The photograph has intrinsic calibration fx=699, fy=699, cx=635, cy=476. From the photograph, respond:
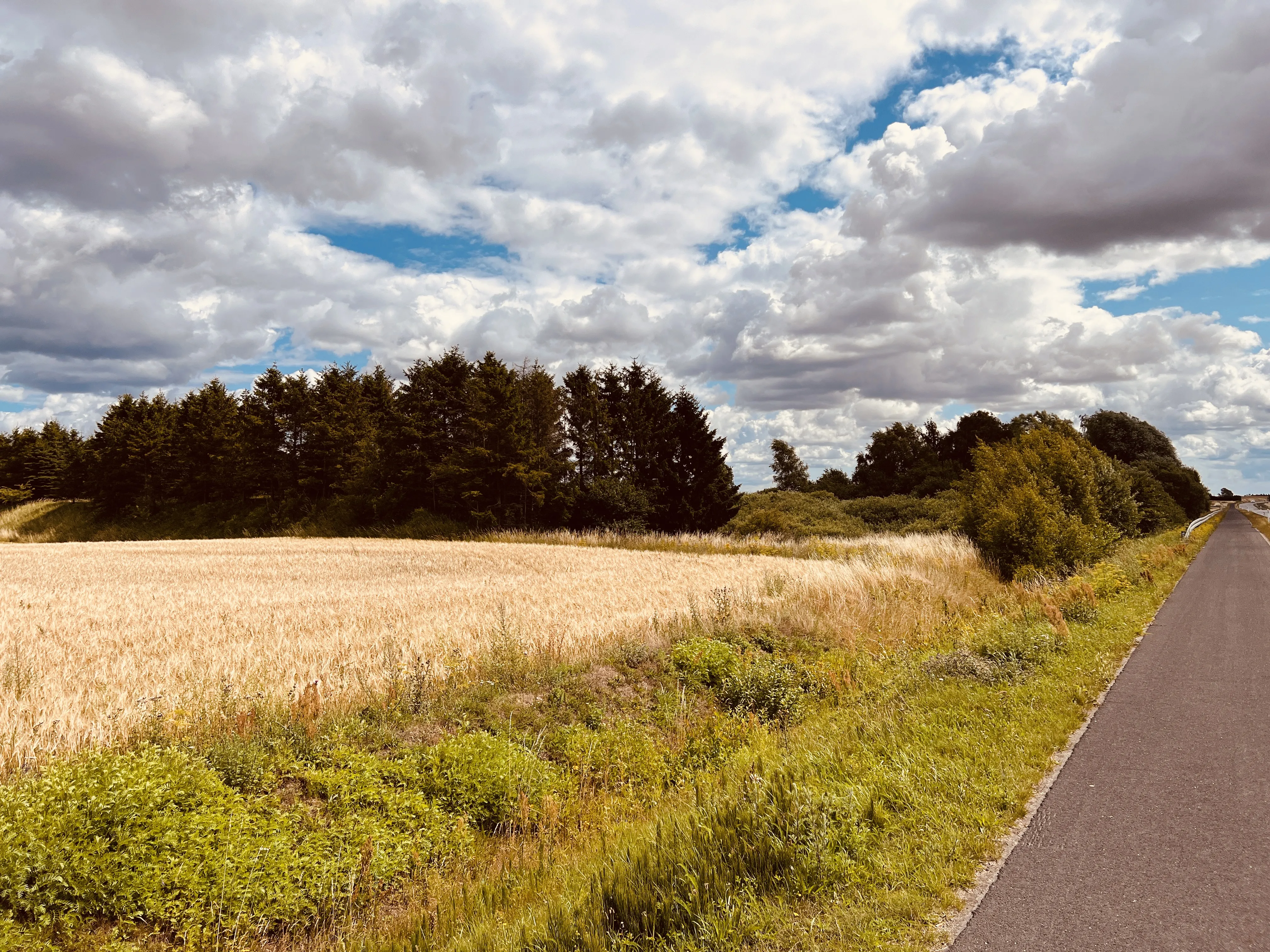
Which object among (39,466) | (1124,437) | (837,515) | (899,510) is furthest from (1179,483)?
(39,466)

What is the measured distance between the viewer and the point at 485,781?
23.7ft

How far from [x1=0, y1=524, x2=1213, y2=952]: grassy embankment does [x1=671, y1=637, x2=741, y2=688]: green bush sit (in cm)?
5

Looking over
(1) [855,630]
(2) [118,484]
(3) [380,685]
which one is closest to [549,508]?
(1) [855,630]

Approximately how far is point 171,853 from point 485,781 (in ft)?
9.03

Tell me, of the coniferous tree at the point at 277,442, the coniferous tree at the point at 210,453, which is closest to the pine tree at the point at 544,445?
the coniferous tree at the point at 277,442

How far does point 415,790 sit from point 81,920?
275cm

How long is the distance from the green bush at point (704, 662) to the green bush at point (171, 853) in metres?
5.76

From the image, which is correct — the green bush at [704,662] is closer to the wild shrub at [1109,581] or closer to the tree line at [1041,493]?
the wild shrub at [1109,581]

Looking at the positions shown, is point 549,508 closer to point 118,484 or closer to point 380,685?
point 380,685

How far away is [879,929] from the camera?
447cm

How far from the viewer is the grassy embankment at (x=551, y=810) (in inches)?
193

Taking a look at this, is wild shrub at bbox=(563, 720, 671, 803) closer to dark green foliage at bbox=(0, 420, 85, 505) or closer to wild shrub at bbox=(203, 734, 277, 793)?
wild shrub at bbox=(203, 734, 277, 793)

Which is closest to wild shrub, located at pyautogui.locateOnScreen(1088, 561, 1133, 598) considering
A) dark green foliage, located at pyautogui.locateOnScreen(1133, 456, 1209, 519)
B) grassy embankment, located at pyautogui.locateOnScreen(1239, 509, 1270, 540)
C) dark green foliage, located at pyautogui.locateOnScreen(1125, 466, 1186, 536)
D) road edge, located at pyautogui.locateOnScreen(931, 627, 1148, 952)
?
road edge, located at pyautogui.locateOnScreen(931, 627, 1148, 952)

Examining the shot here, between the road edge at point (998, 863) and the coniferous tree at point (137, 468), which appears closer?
the road edge at point (998, 863)
